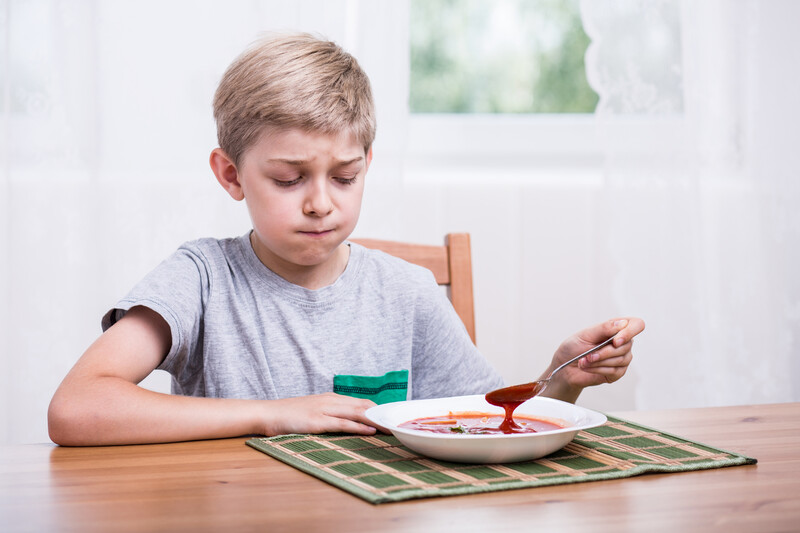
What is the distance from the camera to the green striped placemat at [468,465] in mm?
712

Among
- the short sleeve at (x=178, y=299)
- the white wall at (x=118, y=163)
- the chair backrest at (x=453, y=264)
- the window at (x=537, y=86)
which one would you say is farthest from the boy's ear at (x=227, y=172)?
the window at (x=537, y=86)

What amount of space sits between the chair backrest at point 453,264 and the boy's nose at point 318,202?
0.34m

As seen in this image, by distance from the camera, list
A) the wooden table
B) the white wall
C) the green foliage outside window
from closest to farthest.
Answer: the wooden table, the white wall, the green foliage outside window

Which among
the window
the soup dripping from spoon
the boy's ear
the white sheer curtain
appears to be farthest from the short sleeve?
the white sheer curtain

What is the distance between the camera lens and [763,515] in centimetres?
66

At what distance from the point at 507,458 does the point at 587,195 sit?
4.65 feet

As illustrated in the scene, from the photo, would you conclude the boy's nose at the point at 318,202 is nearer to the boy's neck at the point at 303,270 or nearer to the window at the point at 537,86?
the boy's neck at the point at 303,270

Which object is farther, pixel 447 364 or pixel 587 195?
pixel 587 195

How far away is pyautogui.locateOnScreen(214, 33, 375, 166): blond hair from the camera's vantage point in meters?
1.12

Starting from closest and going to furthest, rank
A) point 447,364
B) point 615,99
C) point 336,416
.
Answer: point 336,416
point 447,364
point 615,99

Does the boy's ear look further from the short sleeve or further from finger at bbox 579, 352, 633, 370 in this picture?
finger at bbox 579, 352, 633, 370

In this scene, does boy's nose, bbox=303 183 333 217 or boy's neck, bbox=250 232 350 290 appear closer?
boy's nose, bbox=303 183 333 217

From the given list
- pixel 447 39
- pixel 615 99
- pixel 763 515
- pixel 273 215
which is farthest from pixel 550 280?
pixel 763 515

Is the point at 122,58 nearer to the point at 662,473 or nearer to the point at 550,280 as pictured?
the point at 550,280
